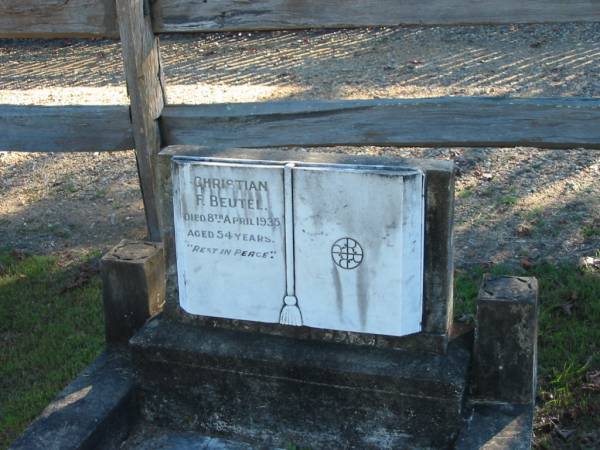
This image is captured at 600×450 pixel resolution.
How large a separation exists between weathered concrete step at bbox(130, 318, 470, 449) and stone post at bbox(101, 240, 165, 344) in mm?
185

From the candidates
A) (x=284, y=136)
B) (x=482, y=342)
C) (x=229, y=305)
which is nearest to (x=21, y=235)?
(x=284, y=136)

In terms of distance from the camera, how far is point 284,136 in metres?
5.30

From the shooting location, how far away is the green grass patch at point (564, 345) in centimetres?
402

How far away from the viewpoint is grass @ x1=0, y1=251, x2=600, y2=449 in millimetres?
4137

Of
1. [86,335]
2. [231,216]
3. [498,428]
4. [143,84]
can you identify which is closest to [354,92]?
[143,84]

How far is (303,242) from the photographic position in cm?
357

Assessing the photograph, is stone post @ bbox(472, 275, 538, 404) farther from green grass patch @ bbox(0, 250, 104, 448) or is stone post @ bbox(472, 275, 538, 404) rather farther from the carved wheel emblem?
green grass patch @ bbox(0, 250, 104, 448)

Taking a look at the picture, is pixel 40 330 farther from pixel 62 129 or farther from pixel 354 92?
pixel 354 92

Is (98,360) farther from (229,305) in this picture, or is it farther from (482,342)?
(482,342)

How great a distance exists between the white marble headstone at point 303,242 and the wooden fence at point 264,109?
5.22 feet

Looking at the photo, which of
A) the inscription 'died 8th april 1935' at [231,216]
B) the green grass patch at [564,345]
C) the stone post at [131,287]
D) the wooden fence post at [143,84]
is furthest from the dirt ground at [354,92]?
the inscription 'died 8th april 1935' at [231,216]

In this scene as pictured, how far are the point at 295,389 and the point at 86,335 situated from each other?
1.81m

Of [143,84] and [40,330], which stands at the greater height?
[143,84]

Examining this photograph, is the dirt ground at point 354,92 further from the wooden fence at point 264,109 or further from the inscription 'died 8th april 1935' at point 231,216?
the inscription 'died 8th april 1935' at point 231,216
